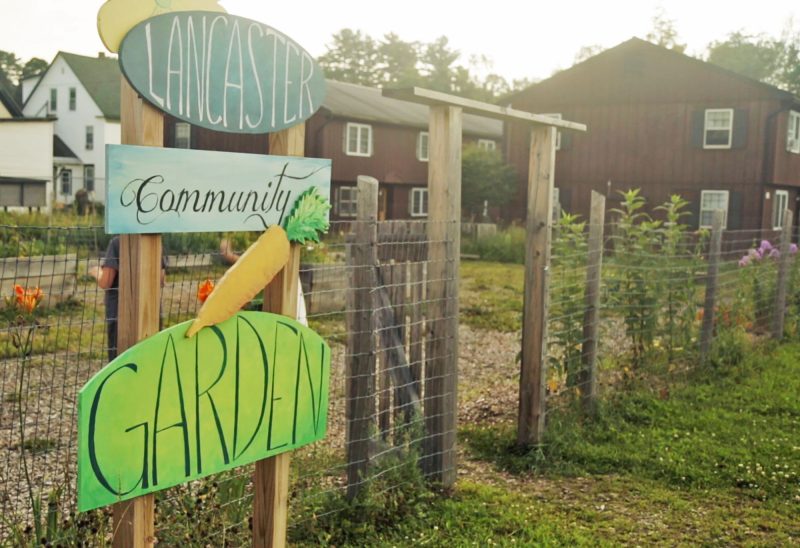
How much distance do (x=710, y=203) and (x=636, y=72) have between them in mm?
4686

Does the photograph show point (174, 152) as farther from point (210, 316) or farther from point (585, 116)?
point (585, 116)

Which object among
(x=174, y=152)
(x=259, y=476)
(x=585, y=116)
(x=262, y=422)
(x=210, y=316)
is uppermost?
(x=585, y=116)

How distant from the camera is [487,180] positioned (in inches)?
1231

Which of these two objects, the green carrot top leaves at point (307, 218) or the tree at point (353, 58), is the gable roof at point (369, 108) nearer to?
the green carrot top leaves at point (307, 218)

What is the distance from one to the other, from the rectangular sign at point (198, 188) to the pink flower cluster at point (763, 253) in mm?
8450

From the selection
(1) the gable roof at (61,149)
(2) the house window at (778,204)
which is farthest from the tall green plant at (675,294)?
(1) the gable roof at (61,149)

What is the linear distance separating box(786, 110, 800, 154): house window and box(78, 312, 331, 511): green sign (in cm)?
2635

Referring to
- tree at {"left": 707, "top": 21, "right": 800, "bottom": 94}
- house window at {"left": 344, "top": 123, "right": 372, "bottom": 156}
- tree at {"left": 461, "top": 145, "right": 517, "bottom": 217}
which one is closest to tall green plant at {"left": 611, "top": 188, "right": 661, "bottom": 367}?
tree at {"left": 461, "top": 145, "right": 517, "bottom": 217}

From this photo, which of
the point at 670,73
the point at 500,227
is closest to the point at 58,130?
the point at 500,227

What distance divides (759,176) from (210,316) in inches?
1014

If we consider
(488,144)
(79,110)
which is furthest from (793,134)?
(79,110)

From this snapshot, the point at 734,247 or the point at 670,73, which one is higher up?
the point at 670,73

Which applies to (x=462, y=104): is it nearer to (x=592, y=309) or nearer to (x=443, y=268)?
(x=443, y=268)

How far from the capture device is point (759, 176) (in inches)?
1030
